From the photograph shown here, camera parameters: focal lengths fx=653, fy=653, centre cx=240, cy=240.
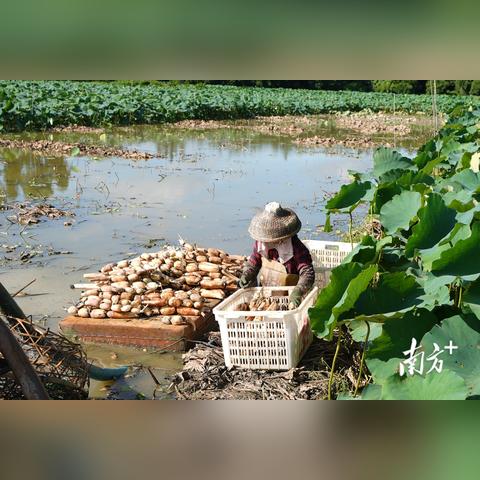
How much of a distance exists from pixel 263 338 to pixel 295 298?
35 centimetres

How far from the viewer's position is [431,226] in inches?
86.7

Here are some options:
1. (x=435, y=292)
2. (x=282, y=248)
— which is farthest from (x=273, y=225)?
(x=435, y=292)

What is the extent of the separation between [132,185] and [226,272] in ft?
15.7

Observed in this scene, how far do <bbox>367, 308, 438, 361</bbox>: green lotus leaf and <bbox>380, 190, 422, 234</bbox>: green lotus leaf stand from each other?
0.82m

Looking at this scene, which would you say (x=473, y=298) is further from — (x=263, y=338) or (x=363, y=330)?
(x=263, y=338)

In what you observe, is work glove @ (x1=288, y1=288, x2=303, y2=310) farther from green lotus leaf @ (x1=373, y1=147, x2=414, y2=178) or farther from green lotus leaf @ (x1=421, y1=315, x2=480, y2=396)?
green lotus leaf @ (x1=421, y1=315, x2=480, y2=396)

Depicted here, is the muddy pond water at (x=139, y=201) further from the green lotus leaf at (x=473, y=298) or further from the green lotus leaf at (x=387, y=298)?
the green lotus leaf at (x=473, y=298)

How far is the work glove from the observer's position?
3287mm

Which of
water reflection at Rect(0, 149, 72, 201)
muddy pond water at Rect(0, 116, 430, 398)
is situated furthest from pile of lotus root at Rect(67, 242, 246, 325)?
water reflection at Rect(0, 149, 72, 201)

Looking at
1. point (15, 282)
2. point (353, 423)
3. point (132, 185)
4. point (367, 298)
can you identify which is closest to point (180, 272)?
point (15, 282)

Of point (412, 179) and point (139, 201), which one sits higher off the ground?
point (412, 179)

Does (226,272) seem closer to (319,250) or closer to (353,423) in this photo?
(319,250)

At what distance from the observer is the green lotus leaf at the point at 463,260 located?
1.76 meters

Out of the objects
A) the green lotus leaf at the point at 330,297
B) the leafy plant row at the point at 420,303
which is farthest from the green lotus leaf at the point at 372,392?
the green lotus leaf at the point at 330,297
